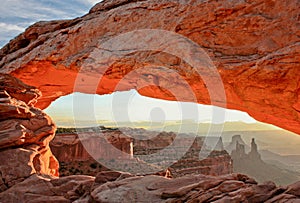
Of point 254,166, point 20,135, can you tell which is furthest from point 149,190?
point 254,166

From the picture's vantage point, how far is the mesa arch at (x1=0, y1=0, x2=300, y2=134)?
946cm

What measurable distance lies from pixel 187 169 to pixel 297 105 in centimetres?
4199

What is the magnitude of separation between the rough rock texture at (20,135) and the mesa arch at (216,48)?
63.8 inches

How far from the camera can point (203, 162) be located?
57.6m

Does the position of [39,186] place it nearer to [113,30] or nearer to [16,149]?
[16,149]

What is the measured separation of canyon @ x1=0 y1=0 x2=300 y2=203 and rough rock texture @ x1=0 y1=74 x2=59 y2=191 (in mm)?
41

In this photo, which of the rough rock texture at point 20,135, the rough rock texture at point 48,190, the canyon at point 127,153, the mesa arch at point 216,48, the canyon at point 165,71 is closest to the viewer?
the canyon at point 165,71

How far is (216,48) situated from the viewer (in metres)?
10.5

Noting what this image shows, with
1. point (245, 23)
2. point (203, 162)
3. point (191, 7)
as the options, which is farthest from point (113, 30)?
point (203, 162)

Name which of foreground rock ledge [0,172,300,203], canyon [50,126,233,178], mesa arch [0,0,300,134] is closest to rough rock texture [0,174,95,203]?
foreground rock ledge [0,172,300,203]

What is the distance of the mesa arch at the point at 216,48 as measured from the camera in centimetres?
946

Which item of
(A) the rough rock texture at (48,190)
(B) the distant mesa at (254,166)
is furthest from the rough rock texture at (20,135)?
(B) the distant mesa at (254,166)

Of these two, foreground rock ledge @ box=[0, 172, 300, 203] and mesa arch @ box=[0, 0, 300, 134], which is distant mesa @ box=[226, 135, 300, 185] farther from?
foreground rock ledge @ box=[0, 172, 300, 203]

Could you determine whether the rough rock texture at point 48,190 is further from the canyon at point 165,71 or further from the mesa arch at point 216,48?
the mesa arch at point 216,48
